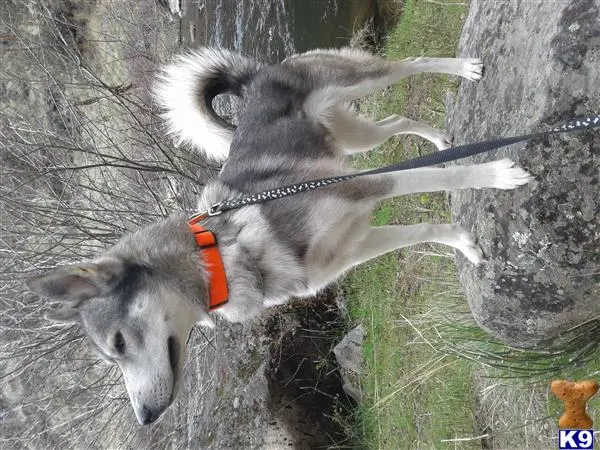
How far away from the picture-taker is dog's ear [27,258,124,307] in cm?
239

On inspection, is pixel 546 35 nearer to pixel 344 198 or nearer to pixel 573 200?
pixel 573 200

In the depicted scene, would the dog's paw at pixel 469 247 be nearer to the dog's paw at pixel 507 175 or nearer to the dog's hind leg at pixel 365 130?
the dog's paw at pixel 507 175

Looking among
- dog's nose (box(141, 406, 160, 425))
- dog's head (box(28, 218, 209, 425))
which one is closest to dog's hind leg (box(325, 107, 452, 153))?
dog's head (box(28, 218, 209, 425))

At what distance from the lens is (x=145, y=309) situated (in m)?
2.51

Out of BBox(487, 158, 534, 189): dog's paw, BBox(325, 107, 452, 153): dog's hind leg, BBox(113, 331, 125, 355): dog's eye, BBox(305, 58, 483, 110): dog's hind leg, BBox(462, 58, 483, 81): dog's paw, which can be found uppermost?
BBox(462, 58, 483, 81): dog's paw

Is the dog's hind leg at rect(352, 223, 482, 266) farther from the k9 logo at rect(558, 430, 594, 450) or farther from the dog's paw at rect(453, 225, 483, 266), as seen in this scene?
the k9 logo at rect(558, 430, 594, 450)

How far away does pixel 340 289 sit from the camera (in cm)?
585

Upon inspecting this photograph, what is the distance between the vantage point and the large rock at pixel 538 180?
2074mm

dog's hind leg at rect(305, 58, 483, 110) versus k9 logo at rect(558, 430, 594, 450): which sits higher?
dog's hind leg at rect(305, 58, 483, 110)

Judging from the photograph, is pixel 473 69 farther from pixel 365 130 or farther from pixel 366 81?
pixel 365 130

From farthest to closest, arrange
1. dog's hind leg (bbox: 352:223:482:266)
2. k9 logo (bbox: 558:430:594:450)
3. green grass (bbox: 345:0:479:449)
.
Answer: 1. green grass (bbox: 345:0:479:449)
2. dog's hind leg (bbox: 352:223:482:266)
3. k9 logo (bbox: 558:430:594:450)

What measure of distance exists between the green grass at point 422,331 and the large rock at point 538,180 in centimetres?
50

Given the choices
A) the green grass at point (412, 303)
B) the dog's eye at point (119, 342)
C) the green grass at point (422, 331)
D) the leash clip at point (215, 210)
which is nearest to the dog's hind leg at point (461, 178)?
the leash clip at point (215, 210)

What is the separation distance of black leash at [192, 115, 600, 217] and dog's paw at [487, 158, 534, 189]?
0.51ft
